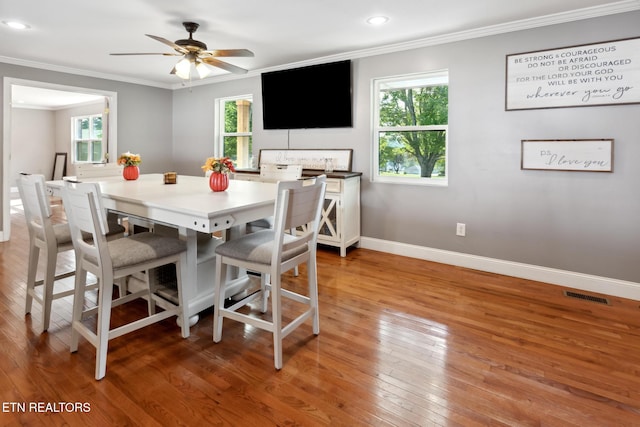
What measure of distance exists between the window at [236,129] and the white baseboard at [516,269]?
92.6 inches

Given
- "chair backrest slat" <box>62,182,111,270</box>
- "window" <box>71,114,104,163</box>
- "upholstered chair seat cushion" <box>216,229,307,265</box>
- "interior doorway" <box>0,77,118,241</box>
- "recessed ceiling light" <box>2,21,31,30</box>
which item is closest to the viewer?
"chair backrest slat" <box>62,182,111,270</box>

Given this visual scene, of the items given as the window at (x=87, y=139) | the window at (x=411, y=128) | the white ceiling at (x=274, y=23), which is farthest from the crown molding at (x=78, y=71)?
the window at (x=411, y=128)

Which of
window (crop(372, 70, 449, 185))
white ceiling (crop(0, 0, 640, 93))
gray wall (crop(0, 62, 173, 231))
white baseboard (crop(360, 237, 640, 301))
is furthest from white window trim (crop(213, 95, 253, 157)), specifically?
white baseboard (crop(360, 237, 640, 301))

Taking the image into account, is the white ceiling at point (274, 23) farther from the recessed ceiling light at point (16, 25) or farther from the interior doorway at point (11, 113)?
the interior doorway at point (11, 113)

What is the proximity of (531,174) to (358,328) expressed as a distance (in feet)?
6.90

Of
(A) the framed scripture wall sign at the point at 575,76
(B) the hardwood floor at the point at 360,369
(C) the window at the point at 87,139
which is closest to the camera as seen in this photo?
(B) the hardwood floor at the point at 360,369

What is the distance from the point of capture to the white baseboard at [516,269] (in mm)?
2955

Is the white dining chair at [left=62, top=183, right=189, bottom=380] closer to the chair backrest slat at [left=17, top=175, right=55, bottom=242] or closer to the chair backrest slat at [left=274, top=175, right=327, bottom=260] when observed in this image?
the chair backrest slat at [left=17, top=175, right=55, bottom=242]

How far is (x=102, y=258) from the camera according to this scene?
1776 mm

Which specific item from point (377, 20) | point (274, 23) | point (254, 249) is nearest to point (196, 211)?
point (254, 249)

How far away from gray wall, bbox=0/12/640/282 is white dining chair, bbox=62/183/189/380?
2552 millimetres

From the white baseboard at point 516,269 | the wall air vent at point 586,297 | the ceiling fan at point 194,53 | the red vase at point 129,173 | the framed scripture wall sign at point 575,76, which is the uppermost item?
the ceiling fan at point 194,53

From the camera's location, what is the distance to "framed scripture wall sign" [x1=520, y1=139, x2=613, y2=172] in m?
2.91

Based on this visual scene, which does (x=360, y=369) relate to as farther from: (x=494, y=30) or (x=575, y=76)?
(x=494, y=30)
